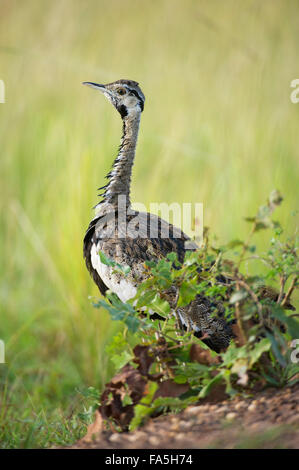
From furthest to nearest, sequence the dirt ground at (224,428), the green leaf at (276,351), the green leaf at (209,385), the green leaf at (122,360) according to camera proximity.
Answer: the green leaf at (122,360)
the green leaf at (209,385)
the green leaf at (276,351)
the dirt ground at (224,428)

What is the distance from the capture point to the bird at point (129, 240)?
300 centimetres

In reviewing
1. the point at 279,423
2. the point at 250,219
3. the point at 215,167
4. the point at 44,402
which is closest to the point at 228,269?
the point at 250,219

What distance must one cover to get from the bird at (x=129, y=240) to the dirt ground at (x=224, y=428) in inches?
31.0

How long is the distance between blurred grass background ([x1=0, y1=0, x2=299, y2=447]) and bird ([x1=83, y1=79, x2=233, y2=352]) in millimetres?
808

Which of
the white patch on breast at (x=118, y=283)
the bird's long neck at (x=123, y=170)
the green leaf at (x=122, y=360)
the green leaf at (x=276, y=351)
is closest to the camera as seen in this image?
the green leaf at (x=276, y=351)

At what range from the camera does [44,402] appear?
392cm

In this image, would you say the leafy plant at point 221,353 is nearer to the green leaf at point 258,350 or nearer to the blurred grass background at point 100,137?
the green leaf at point 258,350

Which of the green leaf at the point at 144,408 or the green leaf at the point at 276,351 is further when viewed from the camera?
the green leaf at the point at 144,408

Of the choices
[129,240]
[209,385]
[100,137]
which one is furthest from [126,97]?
[209,385]

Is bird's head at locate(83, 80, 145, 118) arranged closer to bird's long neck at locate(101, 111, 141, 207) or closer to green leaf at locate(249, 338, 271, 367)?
bird's long neck at locate(101, 111, 141, 207)

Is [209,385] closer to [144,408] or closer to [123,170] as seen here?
[144,408]

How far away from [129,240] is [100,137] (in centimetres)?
172

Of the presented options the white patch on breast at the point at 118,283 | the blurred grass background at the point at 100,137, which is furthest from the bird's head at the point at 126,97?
the blurred grass background at the point at 100,137

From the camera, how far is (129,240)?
3148 mm
